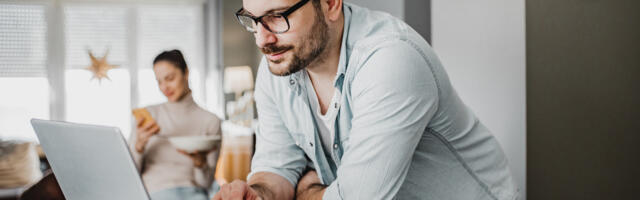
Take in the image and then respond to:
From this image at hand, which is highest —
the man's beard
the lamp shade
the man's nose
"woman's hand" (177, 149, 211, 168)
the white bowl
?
the man's nose

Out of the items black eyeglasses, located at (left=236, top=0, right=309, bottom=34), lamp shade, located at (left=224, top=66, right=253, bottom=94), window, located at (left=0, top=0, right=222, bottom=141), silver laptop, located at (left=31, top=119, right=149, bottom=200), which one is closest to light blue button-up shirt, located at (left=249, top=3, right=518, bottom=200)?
black eyeglasses, located at (left=236, top=0, right=309, bottom=34)

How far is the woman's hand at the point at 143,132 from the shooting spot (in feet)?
8.95

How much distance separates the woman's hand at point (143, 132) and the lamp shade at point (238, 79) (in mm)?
2958

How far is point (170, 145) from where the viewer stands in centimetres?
277

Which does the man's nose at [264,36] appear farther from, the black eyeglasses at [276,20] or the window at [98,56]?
the window at [98,56]

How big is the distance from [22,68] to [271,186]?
6992mm

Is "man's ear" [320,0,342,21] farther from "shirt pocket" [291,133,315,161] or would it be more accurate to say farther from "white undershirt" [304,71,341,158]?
"shirt pocket" [291,133,315,161]

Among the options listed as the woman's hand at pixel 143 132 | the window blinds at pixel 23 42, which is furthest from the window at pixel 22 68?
the woman's hand at pixel 143 132

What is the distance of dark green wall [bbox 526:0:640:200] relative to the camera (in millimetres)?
1696

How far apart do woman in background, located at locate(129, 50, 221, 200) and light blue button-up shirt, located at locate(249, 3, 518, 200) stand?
1.51m

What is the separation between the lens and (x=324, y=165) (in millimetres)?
1281

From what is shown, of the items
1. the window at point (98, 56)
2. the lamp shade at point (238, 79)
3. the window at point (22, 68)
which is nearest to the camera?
the lamp shade at point (238, 79)

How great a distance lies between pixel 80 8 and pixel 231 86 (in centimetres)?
290

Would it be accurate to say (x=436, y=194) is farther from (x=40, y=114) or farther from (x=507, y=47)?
(x=40, y=114)
